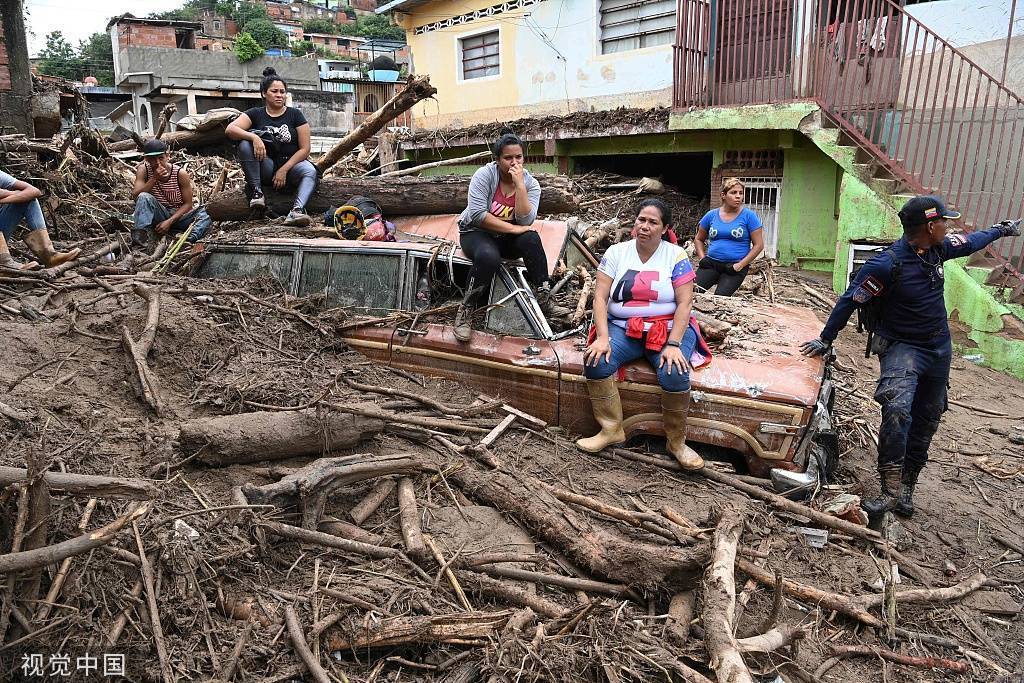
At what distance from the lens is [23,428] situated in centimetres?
370

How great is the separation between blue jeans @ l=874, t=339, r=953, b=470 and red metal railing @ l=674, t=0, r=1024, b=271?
4323mm

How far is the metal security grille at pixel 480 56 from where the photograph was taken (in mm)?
16594

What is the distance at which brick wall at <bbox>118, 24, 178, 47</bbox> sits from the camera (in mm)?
36844

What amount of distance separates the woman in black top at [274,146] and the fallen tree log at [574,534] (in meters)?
4.35

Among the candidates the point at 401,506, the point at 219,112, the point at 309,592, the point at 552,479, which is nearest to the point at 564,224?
the point at 552,479

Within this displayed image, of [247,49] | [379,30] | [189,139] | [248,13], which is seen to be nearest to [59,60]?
[248,13]

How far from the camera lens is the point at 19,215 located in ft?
20.5

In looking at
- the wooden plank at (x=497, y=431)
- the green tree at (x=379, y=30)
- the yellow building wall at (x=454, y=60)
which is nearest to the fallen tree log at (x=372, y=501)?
the wooden plank at (x=497, y=431)

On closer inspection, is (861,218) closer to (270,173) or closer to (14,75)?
(270,173)

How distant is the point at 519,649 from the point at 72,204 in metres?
8.31

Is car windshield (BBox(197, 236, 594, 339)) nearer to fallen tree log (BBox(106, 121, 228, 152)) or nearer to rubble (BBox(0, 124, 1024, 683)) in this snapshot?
rubble (BBox(0, 124, 1024, 683))

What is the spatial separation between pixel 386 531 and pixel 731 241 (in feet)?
14.7

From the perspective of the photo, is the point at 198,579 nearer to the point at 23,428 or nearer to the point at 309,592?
the point at 309,592

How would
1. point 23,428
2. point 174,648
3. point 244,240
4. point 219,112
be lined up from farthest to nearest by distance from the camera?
point 219,112
point 244,240
point 23,428
point 174,648
